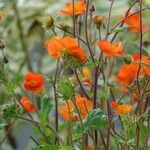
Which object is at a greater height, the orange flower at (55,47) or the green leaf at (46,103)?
the orange flower at (55,47)

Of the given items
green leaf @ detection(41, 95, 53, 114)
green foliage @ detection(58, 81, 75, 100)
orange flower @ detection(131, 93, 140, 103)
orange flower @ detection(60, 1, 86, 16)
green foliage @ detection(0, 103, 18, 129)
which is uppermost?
orange flower @ detection(60, 1, 86, 16)

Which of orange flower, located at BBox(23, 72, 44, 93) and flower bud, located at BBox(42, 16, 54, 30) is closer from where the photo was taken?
flower bud, located at BBox(42, 16, 54, 30)

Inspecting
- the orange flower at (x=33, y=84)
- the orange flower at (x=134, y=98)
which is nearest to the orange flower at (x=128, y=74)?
the orange flower at (x=134, y=98)

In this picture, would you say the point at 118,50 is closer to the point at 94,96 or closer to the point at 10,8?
the point at 94,96

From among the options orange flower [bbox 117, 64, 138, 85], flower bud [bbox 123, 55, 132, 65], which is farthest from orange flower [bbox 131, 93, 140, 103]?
flower bud [bbox 123, 55, 132, 65]

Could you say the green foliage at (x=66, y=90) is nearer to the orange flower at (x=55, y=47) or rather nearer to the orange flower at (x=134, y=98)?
the orange flower at (x=55, y=47)

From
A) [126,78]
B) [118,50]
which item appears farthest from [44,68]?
[118,50]

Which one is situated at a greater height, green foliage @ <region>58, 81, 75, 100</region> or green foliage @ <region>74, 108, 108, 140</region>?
green foliage @ <region>58, 81, 75, 100</region>

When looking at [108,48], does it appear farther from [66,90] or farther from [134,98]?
[134,98]

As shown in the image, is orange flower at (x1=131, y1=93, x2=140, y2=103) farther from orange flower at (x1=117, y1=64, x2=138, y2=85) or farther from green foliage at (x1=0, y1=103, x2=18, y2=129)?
green foliage at (x1=0, y1=103, x2=18, y2=129)
